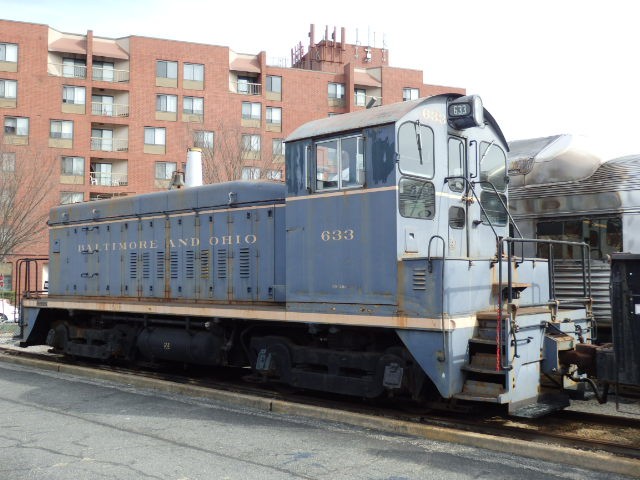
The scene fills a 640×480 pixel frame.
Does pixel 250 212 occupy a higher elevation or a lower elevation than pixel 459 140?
lower

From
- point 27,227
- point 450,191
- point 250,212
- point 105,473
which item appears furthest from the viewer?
point 27,227

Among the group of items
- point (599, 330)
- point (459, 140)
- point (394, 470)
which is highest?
point (459, 140)

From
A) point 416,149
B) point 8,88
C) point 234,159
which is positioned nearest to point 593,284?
point 416,149

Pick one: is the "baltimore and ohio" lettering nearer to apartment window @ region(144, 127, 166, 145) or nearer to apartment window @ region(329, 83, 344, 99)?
apartment window @ region(144, 127, 166, 145)

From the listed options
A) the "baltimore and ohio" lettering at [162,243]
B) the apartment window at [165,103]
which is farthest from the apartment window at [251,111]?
the "baltimore and ohio" lettering at [162,243]

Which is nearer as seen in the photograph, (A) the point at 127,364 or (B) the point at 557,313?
(B) the point at 557,313

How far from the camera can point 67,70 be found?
144 feet

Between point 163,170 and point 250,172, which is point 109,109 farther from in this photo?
point 250,172

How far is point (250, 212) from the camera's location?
33.2 feet

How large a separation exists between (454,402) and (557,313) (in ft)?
5.87

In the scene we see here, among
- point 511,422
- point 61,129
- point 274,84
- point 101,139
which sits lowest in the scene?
point 511,422

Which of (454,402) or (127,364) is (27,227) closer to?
(127,364)

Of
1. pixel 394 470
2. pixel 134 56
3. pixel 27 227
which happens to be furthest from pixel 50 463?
pixel 134 56

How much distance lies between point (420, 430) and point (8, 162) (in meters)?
26.8
